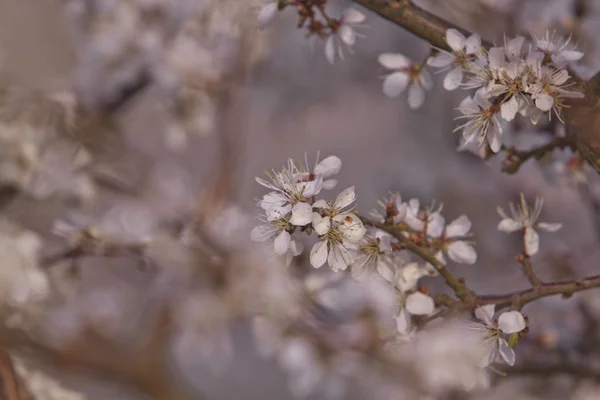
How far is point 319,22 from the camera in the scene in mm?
491

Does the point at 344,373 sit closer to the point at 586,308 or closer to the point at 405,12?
the point at 586,308

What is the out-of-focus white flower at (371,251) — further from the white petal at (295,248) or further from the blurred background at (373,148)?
the blurred background at (373,148)

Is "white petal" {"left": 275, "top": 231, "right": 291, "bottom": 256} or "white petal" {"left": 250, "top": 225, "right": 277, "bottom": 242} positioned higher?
"white petal" {"left": 250, "top": 225, "right": 277, "bottom": 242}

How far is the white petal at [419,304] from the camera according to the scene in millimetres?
433

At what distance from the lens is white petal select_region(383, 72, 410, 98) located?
500 millimetres

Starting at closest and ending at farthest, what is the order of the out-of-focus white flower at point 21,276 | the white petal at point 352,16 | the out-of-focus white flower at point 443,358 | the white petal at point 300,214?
the white petal at point 300,214
the white petal at point 352,16
the out-of-focus white flower at point 21,276
the out-of-focus white flower at point 443,358

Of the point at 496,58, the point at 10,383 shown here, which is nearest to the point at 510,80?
the point at 496,58

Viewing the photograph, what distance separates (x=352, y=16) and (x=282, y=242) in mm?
190

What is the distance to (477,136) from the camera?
16.9 inches

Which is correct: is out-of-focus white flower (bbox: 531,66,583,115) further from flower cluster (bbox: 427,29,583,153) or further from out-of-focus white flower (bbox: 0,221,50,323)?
out-of-focus white flower (bbox: 0,221,50,323)

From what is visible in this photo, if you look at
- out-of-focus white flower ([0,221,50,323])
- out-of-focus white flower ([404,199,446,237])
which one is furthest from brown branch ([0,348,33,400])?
out-of-focus white flower ([404,199,446,237])

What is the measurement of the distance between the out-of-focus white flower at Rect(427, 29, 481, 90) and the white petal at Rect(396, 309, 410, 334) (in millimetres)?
147

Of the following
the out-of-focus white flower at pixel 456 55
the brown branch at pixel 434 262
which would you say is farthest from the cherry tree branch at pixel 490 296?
the out-of-focus white flower at pixel 456 55

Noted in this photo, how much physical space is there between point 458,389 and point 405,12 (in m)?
0.51
